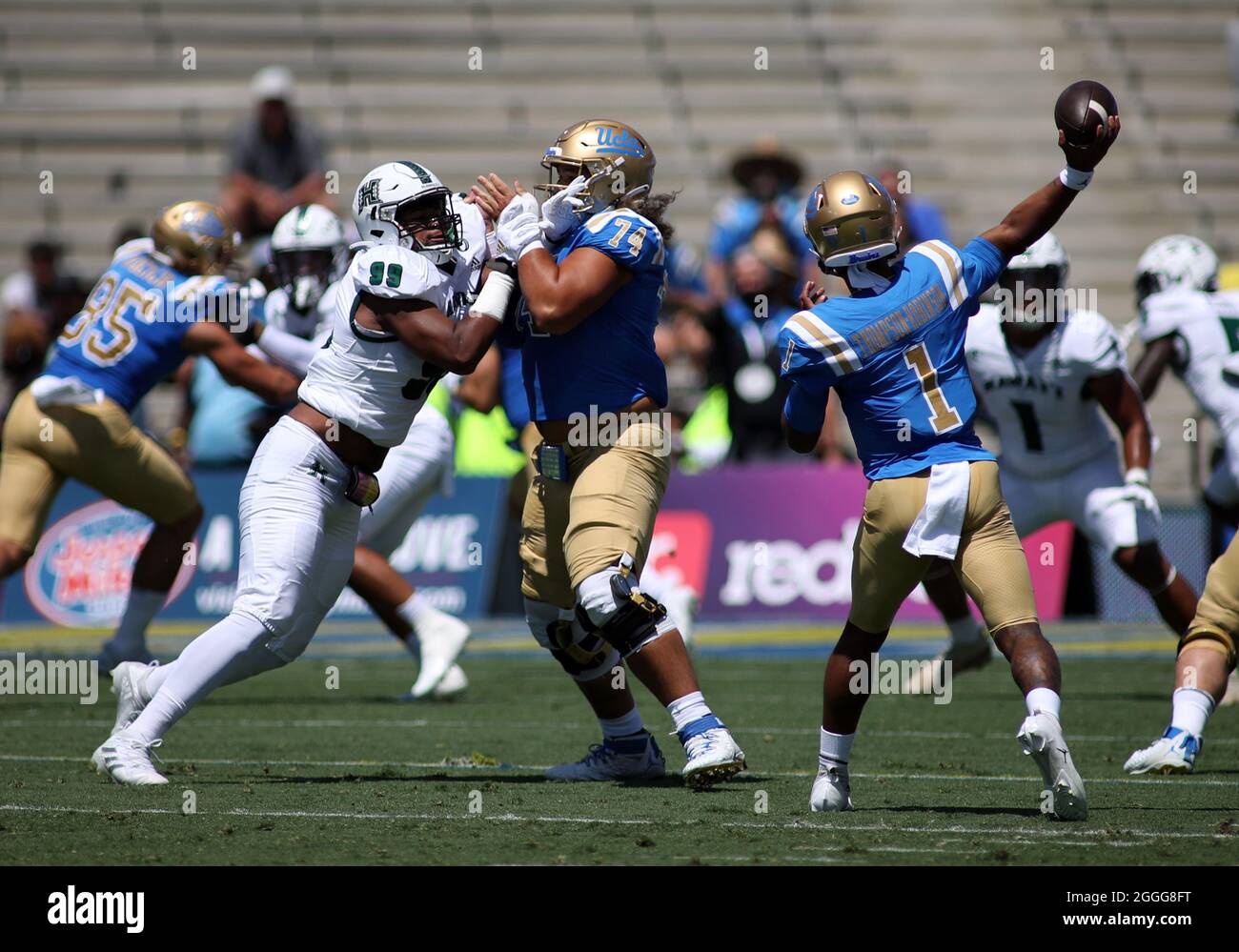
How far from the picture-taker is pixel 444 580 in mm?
13812

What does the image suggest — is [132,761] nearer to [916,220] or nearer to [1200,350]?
[1200,350]

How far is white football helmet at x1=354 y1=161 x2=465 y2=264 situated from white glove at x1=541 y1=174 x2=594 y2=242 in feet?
1.08

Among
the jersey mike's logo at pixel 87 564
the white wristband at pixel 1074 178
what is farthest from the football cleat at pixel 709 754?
the jersey mike's logo at pixel 87 564

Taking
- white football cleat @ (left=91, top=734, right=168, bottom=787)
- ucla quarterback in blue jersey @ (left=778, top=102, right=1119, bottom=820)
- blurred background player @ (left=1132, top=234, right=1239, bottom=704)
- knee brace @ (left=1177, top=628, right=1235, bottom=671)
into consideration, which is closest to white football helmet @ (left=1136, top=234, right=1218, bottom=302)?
blurred background player @ (left=1132, top=234, right=1239, bottom=704)

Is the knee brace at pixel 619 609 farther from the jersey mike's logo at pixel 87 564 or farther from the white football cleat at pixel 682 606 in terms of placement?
the jersey mike's logo at pixel 87 564

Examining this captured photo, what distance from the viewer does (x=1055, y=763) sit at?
17.8ft

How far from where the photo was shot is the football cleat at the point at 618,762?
6.75m

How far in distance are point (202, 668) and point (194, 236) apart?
118 inches

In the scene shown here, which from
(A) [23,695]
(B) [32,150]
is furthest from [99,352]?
(B) [32,150]

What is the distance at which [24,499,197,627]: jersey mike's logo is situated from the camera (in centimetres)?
1341

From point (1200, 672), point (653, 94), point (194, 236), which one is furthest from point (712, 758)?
point (653, 94)

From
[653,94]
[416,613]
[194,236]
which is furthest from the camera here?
[653,94]

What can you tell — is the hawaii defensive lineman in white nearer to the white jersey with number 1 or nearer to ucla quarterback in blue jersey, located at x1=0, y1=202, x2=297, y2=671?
ucla quarterback in blue jersey, located at x1=0, y1=202, x2=297, y2=671
